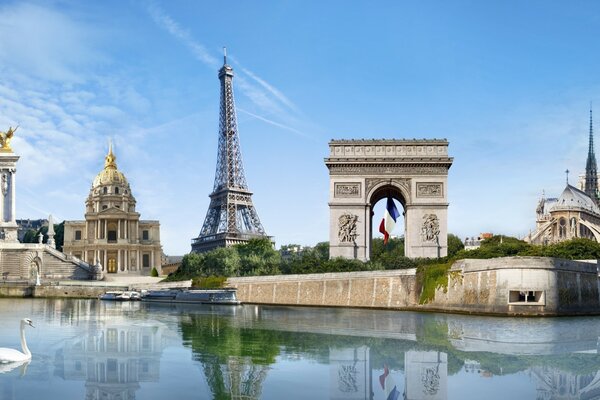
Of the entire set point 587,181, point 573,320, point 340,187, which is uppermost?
point 587,181

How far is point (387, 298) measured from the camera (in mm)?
37531

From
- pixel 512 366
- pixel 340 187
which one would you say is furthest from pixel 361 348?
pixel 340 187

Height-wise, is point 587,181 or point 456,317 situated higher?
point 587,181

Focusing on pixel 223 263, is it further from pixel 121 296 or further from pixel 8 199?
pixel 8 199

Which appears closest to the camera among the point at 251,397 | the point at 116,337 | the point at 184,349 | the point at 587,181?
the point at 251,397

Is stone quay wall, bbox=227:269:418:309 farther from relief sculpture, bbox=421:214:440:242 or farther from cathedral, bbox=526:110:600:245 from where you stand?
cathedral, bbox=526:110:600:245

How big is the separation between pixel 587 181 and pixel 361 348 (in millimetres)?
132170

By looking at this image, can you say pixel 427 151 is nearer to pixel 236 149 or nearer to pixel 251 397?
pixel 251 397

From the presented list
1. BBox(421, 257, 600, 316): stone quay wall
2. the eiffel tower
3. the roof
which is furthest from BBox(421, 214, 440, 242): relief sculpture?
the roof

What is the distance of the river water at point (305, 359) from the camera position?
14.3 meters

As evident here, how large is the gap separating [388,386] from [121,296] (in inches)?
1398

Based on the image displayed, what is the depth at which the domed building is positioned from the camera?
3346 inches

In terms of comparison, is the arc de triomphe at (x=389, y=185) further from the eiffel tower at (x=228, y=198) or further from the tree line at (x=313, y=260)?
the eiffel tower at (x=228, y=198)

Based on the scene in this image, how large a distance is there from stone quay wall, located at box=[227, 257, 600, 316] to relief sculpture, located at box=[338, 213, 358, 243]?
6.15 m
